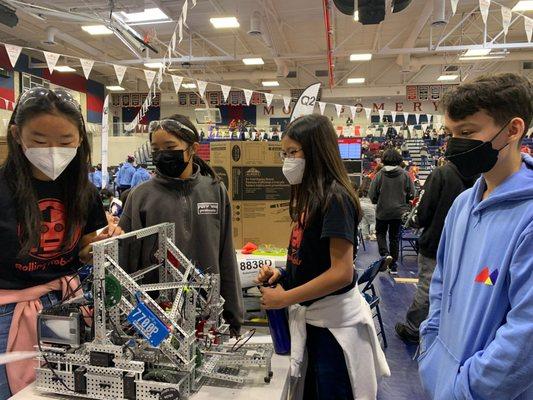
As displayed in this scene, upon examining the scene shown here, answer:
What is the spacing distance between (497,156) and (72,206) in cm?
139

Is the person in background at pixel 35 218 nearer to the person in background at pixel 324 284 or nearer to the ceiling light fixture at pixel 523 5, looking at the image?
the person in background at pixel 324 284

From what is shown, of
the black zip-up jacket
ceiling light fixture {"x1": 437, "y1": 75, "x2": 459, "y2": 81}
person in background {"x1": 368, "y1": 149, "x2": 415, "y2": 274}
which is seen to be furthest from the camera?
ceiling light fixture {"x1": 437, "y1": 75, "x2": 459, "y2": 81}

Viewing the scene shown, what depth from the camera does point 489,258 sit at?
3.50ft

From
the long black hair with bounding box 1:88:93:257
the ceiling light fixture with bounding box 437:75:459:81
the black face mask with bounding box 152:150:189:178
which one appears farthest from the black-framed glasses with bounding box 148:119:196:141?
the ceiling light fixture with bounding box 437:75:459:81

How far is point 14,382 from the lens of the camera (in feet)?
4.38

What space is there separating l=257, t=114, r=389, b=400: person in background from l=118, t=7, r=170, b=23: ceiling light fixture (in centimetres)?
809

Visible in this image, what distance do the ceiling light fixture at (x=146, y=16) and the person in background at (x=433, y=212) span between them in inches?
286

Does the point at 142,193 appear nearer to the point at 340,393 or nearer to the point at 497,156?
the point at 340,393

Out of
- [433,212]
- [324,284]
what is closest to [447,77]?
[433,212]

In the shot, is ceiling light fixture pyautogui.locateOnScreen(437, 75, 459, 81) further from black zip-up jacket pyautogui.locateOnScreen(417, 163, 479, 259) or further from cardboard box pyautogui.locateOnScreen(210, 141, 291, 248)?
cardboard box pyautogui.locateOnScreen(210, 141, 291, 248)

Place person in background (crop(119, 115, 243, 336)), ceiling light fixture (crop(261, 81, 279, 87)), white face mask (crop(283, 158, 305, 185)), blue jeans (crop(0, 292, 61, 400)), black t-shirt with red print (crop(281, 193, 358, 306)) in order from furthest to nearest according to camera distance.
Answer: ceiling light fixture (crop(261, 81, 279, 87)) < person in background (crop(119, 115, 243, 336)) < white face mask (crop(283, 158, 305, 185)) < black t-shirt with red print (crop(281, 193, 358, 306)) < blue jeans (crop(0, 292, 61, 400))

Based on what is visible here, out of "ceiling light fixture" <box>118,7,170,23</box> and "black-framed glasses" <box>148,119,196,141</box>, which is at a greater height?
"ceiling light fixture" <box>118,7,170,23</box>

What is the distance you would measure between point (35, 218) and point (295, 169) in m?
0.96

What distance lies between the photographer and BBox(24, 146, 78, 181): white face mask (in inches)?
54.1
